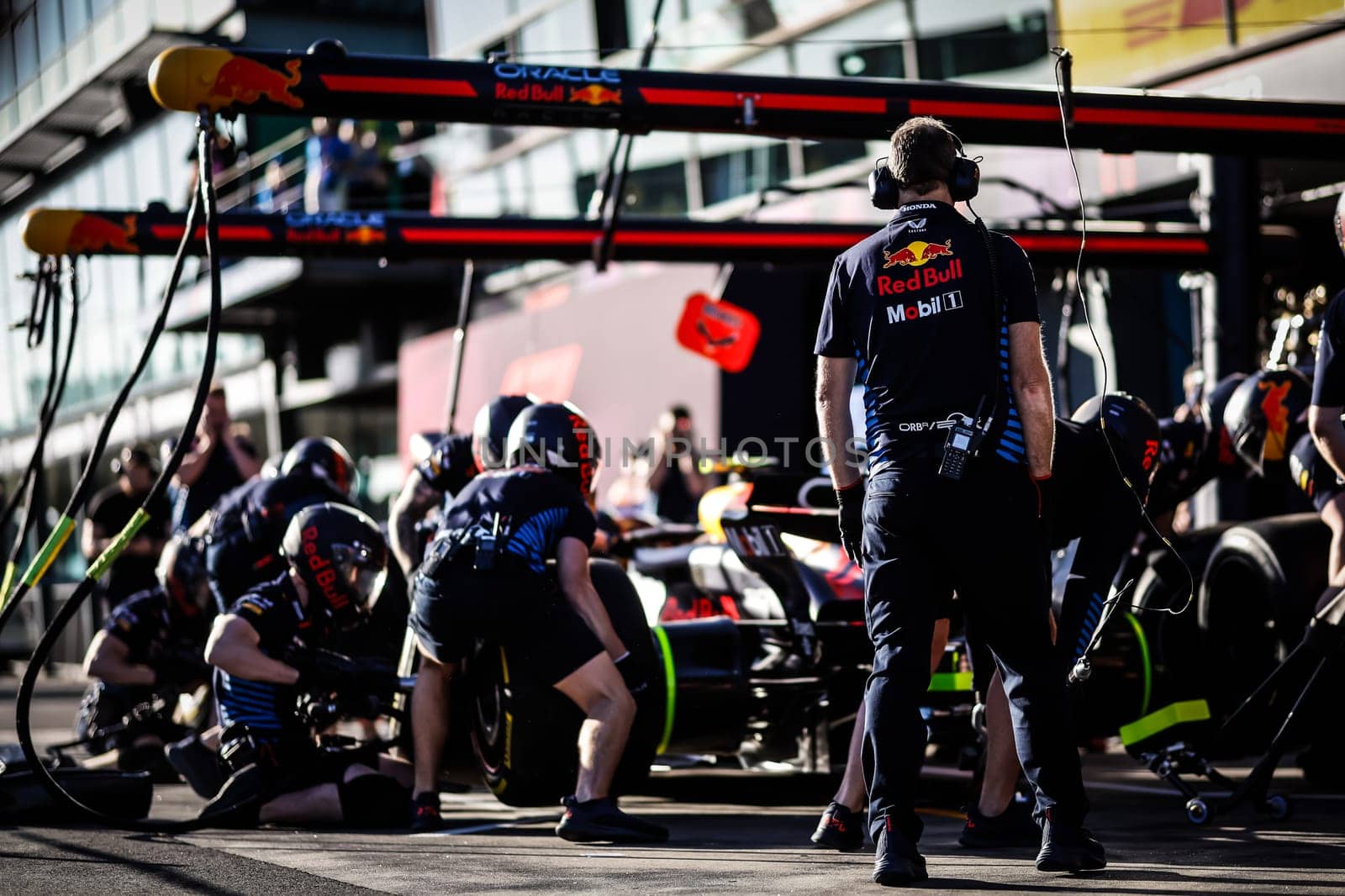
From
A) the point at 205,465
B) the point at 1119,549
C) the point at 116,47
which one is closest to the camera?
the point at 1119,549

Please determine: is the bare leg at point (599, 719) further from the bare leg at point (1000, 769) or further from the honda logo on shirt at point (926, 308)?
the honda logo on shirt at point (926, 308)

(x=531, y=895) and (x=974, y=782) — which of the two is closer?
(x=531, y=895)

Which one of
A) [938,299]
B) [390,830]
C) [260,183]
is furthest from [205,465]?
[260,183]

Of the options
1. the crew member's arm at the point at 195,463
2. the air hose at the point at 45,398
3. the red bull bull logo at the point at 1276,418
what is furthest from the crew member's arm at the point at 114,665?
the red bull bull logo at the point at 1276,418

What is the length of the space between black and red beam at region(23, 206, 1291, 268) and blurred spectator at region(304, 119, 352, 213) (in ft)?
25.0

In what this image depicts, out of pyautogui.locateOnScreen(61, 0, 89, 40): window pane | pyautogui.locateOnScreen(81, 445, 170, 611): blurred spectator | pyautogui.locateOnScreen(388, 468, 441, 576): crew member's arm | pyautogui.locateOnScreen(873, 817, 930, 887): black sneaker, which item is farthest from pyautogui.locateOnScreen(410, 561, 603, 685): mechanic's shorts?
pyautogui.locateOnScreen(61, 0, 89, 40): window pane

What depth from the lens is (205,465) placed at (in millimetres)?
9938

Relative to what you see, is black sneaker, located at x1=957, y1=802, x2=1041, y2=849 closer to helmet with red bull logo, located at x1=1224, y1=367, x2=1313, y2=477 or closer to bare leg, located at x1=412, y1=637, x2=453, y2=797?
bare leg, located at x1=412, y1=637, x2=453, y2=797

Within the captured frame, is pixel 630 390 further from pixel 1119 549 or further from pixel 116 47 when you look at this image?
pixel 116 47

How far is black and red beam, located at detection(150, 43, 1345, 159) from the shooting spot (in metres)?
6.52

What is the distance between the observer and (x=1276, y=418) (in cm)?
672

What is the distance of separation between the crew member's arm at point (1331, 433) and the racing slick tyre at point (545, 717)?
2.33 metres

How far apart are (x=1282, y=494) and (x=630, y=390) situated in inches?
266

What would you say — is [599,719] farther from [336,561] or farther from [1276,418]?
[1276,418]
